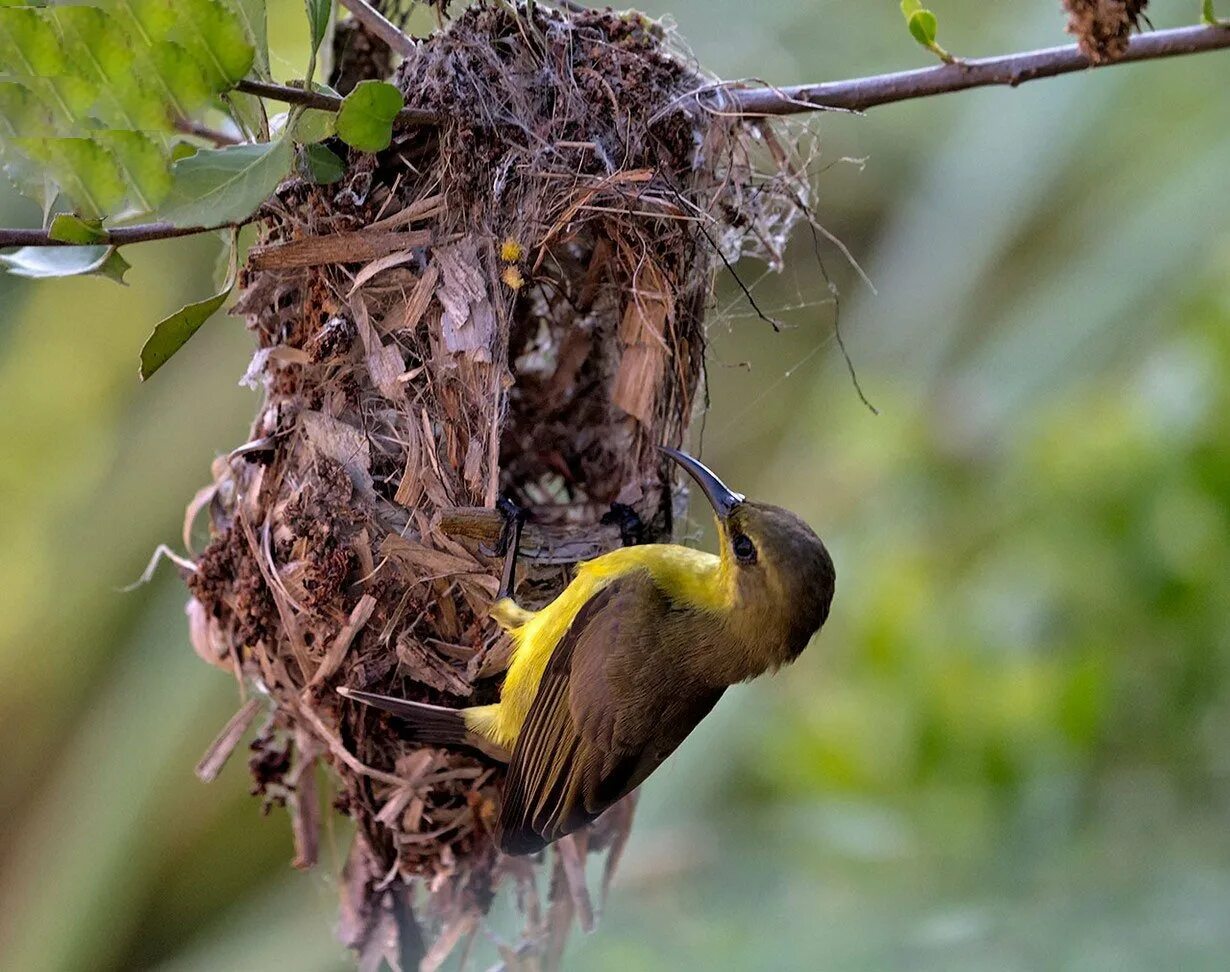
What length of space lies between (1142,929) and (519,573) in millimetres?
1777

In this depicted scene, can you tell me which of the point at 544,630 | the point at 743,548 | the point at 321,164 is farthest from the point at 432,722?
the point at 321,164

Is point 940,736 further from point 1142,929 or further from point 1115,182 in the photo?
point 1115,182

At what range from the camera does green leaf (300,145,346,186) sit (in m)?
2.28

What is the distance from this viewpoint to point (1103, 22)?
211 cm

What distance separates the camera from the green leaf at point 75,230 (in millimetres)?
1801

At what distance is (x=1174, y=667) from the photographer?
3.81m

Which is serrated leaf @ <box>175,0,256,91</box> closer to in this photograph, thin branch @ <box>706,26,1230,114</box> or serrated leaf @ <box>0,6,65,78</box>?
serrated leaf @ <box>0,6,65,78</box>

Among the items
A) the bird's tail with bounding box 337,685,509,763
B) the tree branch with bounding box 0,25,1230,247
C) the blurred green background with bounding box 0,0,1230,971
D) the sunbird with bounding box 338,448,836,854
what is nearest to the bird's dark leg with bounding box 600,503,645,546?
the sunbird with bounding box 338,448,836,854

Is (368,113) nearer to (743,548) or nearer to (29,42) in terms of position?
(29,42)

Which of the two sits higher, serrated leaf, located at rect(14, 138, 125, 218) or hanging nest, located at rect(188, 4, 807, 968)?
serrated leaf, located at rect(14, 138, 125, 218)

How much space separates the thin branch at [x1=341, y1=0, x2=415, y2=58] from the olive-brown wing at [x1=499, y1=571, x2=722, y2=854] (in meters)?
1.17

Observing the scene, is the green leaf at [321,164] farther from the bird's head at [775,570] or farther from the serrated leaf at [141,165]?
the bird's head at [775,570]

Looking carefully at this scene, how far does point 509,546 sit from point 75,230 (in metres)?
1.08

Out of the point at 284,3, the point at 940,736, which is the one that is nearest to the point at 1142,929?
the point at 940,736
